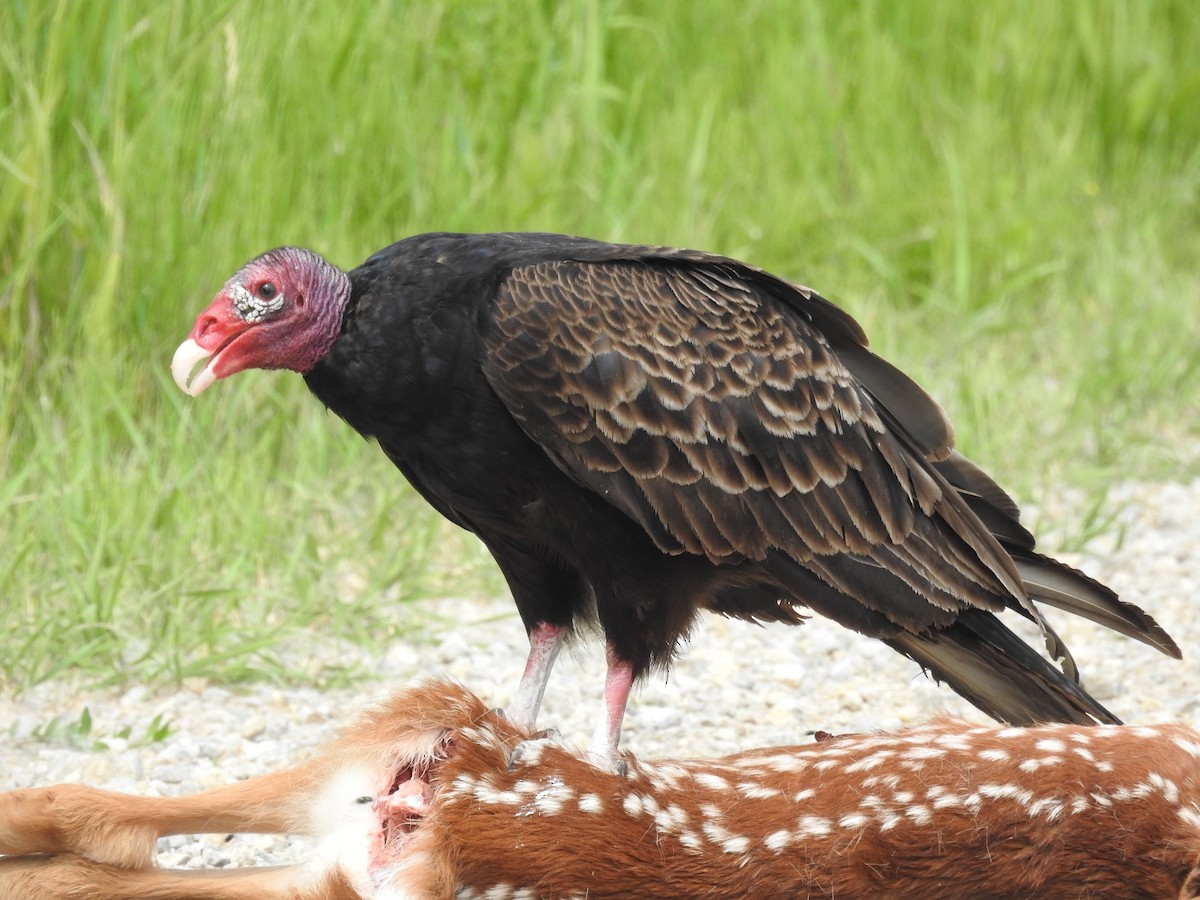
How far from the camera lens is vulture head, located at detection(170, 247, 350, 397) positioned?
3.40 metres

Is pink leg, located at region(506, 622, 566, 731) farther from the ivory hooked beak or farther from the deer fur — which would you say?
the ivory hooked beak

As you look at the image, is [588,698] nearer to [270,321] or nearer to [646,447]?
[646,447]

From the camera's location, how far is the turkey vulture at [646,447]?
3.35 metres

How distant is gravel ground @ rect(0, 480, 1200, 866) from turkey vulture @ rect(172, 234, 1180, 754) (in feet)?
1.31

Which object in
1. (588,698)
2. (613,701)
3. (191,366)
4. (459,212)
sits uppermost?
(459,212)

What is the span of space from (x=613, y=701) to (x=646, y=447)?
514mm

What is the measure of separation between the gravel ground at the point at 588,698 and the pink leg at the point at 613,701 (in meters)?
0.34

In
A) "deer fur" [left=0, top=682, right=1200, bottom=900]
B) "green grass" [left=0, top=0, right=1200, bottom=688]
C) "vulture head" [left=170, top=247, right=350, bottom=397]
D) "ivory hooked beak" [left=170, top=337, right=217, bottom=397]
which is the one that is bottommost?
"deer fur" [left=0, top=682, right=1200, bottom=900]

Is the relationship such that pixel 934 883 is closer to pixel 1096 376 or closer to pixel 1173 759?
pixel 1173 759

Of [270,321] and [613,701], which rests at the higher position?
[270,321]

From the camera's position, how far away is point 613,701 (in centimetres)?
342

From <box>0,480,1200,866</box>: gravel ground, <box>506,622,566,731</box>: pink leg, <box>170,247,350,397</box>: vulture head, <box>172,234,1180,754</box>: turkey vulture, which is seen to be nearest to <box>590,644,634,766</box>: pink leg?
<box>172,234,1180,754</box>: turkey vulture

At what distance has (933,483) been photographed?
3730mm

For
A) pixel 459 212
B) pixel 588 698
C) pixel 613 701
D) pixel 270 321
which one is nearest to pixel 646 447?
pixel 613 701
